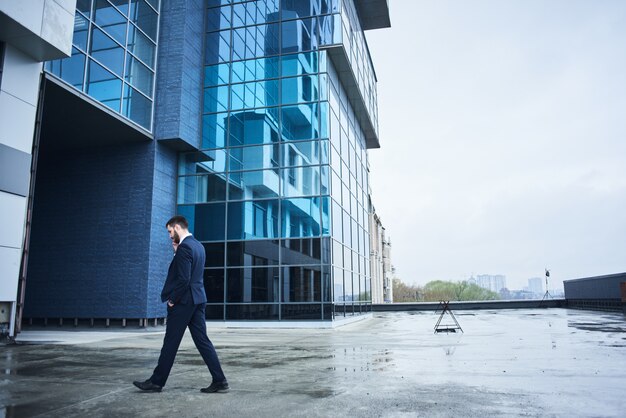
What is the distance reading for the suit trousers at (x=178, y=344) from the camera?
189 inches

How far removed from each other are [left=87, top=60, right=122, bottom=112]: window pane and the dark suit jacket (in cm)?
1239

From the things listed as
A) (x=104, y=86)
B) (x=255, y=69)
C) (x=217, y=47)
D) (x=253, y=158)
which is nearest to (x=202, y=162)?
(x=253, y=158)

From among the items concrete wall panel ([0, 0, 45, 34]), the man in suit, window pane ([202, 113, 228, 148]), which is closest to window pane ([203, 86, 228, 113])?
window pane ([202, 113, 228, 148])

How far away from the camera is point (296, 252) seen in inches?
761

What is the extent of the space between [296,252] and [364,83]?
46.3 ft

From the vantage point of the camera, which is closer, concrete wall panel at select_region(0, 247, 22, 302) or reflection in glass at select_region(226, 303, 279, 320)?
concrete wall panel at select_region(0, 247, 22, 302)

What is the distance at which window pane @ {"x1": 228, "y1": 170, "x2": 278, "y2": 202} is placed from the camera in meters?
20.1

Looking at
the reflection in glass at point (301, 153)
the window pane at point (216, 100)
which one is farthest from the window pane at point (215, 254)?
the window pane at point (216, 100)

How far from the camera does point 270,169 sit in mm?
20234

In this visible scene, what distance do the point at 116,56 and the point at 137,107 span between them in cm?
211

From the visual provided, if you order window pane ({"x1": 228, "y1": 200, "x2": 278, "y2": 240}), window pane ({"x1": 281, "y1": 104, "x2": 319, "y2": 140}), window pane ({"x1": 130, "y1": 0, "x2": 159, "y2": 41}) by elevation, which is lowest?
window pane ({"x1": 228, "y1": 200, "x2": 278, "y2": 240})

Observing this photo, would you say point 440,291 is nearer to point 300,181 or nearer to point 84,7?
point 300,181

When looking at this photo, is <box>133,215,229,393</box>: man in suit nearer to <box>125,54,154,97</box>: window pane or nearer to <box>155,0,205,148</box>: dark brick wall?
<box>125,54,154,97</box>: window pane

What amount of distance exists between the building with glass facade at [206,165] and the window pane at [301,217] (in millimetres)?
46
